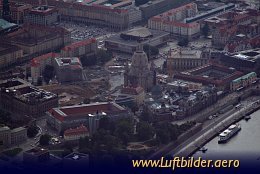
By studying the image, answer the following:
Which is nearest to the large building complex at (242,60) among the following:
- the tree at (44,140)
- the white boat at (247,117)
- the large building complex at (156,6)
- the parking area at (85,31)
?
the white boat at (247,117)

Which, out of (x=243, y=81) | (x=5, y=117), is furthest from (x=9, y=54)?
(x=243, y=81)

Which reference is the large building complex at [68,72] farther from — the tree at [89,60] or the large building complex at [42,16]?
the large building complex at [42,16]

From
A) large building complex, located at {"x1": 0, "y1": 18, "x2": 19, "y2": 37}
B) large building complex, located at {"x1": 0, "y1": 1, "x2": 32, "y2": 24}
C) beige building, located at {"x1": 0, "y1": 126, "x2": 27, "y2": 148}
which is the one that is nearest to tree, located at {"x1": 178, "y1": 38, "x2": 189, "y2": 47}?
large building complex, located at {"x1": 0, "y1": 18, "x2": 19, "y2": 37}

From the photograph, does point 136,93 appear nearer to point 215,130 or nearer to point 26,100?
point 215,130

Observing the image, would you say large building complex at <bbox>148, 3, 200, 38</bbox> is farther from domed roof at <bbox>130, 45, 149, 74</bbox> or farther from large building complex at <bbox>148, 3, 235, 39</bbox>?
domed roof at <bbox>130, 45, 149, 74</bbox>

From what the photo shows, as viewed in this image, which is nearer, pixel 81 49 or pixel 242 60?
pixel 242 60

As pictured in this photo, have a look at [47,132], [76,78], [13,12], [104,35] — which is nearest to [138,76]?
[76,78]
